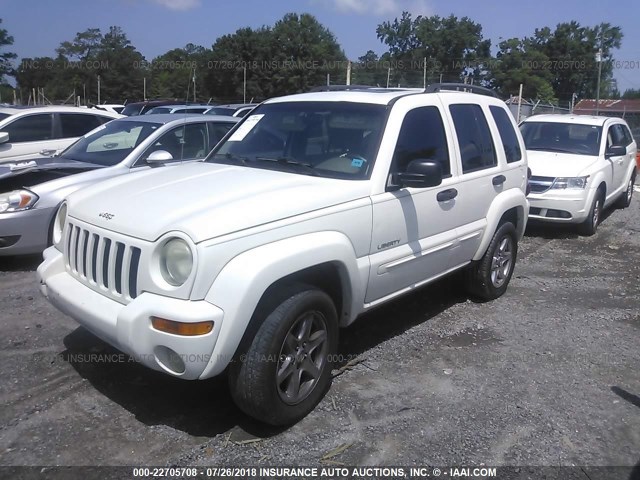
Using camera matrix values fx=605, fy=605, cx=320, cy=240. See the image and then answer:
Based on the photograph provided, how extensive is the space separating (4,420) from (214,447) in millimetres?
1274

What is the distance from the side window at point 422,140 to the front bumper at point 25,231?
3.94 metres

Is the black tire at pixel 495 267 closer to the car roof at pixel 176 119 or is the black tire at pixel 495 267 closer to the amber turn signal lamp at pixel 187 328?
the amber turn signal lamp at pixel 187 328

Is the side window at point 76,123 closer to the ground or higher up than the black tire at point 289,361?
higher up

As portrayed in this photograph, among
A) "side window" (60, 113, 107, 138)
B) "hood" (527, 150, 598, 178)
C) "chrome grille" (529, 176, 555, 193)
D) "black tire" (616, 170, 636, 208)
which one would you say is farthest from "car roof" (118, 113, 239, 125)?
"black tire" (616, 170, 636, 208)

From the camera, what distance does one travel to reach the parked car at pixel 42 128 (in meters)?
9.16

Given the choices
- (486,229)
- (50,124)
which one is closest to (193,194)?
(486,229)

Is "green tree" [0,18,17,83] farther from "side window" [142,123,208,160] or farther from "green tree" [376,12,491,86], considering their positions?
"side window" [142,123,208,160]

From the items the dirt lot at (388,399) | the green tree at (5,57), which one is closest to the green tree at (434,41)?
the green tree at (5,57)

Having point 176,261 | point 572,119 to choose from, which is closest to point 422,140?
point 176,261

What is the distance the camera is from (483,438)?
11.5 ft

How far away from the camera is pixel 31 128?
9.39 m

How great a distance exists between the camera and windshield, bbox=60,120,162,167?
7219mm

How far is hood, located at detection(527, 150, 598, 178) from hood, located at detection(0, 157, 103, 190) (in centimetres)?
619

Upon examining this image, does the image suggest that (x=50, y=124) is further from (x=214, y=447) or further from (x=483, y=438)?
(x=483, y=438)
